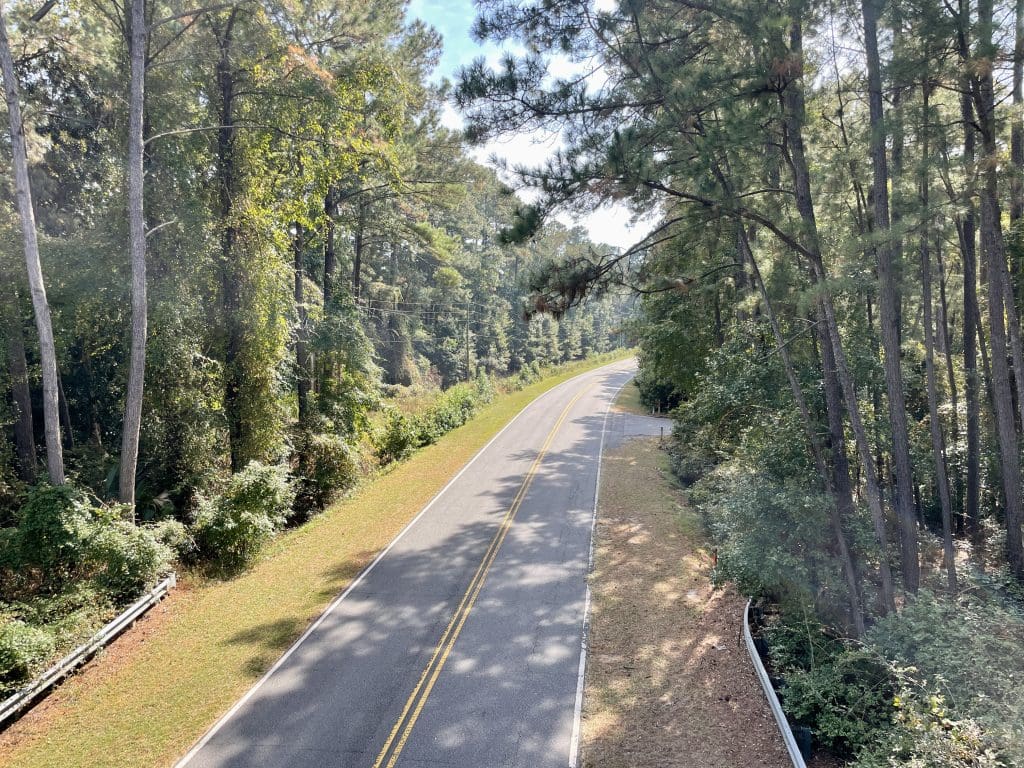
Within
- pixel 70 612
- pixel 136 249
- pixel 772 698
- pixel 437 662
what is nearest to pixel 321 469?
pixel 70 612

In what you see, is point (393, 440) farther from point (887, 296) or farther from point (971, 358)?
point (971, 358)

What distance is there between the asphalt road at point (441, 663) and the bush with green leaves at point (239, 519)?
9.96ft

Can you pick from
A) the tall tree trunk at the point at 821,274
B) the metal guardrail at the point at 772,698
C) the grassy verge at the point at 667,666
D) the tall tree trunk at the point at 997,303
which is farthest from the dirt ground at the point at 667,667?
the tall tree trunk at the point at 997,303

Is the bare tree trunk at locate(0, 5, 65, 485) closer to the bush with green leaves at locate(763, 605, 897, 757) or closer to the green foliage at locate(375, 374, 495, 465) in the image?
the bush with green leaves at locate(763, 605, 897, 757)

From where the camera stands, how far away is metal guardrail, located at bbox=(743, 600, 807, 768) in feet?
23.2

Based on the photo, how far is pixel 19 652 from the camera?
8359 millimetres

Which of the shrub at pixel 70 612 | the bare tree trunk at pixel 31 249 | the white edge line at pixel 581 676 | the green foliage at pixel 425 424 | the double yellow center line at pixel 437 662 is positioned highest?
the bare tree trunk at pixel 31 249

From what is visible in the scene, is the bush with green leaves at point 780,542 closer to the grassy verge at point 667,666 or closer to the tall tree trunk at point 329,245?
the grassy verge at point 667,666

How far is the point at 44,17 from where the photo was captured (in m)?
13.4

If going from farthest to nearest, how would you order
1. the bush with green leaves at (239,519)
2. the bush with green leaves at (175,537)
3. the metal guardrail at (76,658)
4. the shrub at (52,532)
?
the bush with green leaves at (239,519)
the bush with green leaves at (175,537)
the shrub at (52,532)
the metal guardrail at (76,658)

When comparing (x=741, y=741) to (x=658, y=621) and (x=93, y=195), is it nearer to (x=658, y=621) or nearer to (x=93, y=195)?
(x=658, y=621)

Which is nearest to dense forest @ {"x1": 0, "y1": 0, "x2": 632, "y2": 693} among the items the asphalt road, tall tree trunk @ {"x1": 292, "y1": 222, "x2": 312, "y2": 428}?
tall tree trunk @ {"x1": 292, "y1": 222, "x2": 312, "y2": 428}

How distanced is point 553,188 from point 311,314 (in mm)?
11921

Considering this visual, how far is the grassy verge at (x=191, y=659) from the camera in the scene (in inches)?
303
